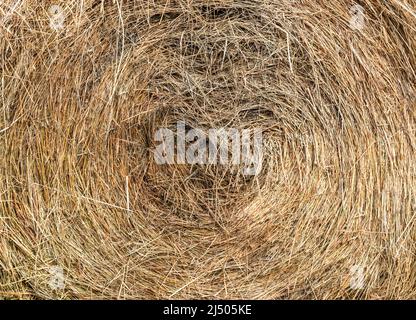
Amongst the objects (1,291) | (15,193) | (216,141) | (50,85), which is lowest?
(1,291)

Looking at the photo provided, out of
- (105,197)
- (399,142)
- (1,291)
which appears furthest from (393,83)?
(1,291)

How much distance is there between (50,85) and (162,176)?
49cm

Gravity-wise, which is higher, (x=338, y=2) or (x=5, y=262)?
(x=338, y=2)

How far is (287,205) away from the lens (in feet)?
8.68

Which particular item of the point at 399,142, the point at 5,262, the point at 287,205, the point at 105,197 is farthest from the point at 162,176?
the point at 399,142

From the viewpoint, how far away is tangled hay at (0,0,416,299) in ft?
8.50

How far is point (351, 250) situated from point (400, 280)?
7.5 inches

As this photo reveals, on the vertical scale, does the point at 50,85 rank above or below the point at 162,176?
above

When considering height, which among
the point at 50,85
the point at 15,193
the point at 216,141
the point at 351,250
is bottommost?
the point at 351,250

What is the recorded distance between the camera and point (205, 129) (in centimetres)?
266

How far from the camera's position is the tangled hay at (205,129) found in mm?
2590

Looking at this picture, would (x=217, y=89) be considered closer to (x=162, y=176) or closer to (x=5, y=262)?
(x=162, y=176)

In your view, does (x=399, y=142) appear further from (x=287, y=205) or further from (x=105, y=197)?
(x=105, y=197)

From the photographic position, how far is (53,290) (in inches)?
102
